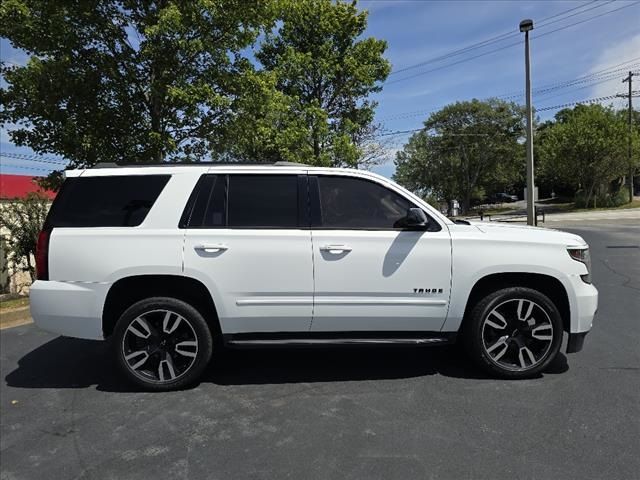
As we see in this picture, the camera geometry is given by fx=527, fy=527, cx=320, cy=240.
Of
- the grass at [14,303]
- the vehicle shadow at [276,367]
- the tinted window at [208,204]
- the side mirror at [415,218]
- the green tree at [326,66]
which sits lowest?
the vehicle shadow at [276,367]

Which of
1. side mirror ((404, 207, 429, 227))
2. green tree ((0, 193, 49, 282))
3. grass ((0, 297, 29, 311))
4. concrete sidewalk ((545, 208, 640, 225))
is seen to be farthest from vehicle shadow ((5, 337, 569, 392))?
concrete sidewalk ((545, 208, 640, 225))

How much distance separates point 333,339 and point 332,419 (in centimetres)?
74

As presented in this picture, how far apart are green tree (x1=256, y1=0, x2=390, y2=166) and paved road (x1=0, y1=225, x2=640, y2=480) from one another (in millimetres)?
14903

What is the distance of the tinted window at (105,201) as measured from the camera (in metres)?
4.36

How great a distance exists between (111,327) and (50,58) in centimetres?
541

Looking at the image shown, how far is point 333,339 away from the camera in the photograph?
4.31 meters

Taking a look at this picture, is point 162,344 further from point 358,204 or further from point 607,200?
point 607,200

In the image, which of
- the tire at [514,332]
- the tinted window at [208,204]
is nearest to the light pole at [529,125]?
the tire at [514,332]

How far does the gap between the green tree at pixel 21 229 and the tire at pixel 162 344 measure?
5.23 metres

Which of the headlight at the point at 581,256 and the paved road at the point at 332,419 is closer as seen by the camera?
the paved road at the point at 332,419

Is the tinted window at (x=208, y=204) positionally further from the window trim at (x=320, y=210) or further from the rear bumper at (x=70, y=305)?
the rear bumper at (x=70, y=305)

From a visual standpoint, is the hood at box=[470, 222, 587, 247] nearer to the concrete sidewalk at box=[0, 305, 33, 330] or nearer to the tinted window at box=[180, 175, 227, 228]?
the tinted window at box=[180, 175, 227, 228]

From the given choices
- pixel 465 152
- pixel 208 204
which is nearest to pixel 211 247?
pixel 208 204

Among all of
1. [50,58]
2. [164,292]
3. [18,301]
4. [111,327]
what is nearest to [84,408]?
[111,327]
